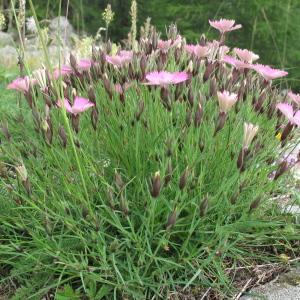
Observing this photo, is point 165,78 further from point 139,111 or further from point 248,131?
point 248,131

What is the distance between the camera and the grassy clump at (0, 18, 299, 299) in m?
1.43

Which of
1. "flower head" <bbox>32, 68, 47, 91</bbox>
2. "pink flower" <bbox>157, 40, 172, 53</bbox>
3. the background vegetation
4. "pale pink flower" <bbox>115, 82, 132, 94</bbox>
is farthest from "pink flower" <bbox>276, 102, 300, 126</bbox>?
the background vegetation

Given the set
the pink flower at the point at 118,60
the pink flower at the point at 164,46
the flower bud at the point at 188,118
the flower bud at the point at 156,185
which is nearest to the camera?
the flower bud at the point at 156,185

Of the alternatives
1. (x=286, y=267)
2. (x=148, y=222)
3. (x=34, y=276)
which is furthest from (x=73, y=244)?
(x=286, y=267)

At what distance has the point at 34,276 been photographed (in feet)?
5.04

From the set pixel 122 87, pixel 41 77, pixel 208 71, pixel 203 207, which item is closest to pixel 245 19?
pixel 208 71

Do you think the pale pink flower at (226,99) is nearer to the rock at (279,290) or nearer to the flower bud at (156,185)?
the flower bud at (156,185)

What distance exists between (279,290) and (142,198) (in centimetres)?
50

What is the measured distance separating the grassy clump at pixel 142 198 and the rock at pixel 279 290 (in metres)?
0.09

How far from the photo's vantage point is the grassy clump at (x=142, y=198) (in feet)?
4.71

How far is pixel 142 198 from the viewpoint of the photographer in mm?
1583

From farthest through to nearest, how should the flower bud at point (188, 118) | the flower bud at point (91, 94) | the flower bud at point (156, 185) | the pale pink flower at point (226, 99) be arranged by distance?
the flower bud at point (91, 94) → the flower bud at point (188, 118) → the pale pink flower at point (226, 99) → the flower bud at point (156, 185)

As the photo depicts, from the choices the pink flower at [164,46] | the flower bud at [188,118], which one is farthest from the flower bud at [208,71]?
the flower bud at [188,118]

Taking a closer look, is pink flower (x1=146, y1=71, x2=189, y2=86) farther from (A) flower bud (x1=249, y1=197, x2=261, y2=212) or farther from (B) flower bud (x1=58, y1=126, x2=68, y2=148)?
(A) flower bud (x1=249, y1=197, x2=261, y2=212)
